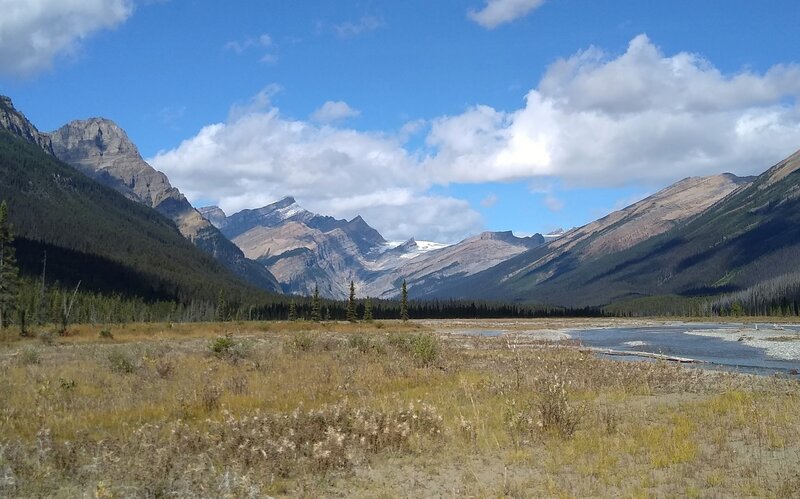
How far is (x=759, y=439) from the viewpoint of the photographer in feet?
39.2

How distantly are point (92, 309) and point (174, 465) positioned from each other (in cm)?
12129

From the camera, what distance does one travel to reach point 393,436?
1271 centimetres

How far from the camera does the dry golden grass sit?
9453mm

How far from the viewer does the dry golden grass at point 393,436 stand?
9453 mm

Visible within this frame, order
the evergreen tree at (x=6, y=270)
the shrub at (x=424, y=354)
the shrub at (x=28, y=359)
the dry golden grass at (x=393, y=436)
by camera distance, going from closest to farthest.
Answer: the dry golden grass at (x=393, y=436) < the shrub at (x=424, y=354) < the shrub at (x=28, y=359) < the evergreen tree at (x=6, y=270)

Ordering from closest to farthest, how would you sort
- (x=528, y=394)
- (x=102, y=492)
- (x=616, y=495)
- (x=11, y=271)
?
(x=102, y=492)
(x=616, y=495)
(x=528, y=394)
(x=11, y=271)

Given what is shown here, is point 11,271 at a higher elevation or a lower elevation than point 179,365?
higher

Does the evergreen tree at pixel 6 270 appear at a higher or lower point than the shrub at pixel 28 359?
higher

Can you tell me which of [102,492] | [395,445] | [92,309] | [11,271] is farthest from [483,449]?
[92,309]

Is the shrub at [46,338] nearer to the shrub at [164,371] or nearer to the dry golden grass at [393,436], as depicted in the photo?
the dry golden grass at [393,436]

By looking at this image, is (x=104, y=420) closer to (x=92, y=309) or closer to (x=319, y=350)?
(x=319, y=350)

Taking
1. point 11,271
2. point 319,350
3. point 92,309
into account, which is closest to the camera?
point 319,350

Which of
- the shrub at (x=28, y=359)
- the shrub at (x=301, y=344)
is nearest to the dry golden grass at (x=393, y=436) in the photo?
the shrub at (x=28, y=359)

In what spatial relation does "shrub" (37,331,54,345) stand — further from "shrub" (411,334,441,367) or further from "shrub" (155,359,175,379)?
"shrub" (411,334,441,367)
